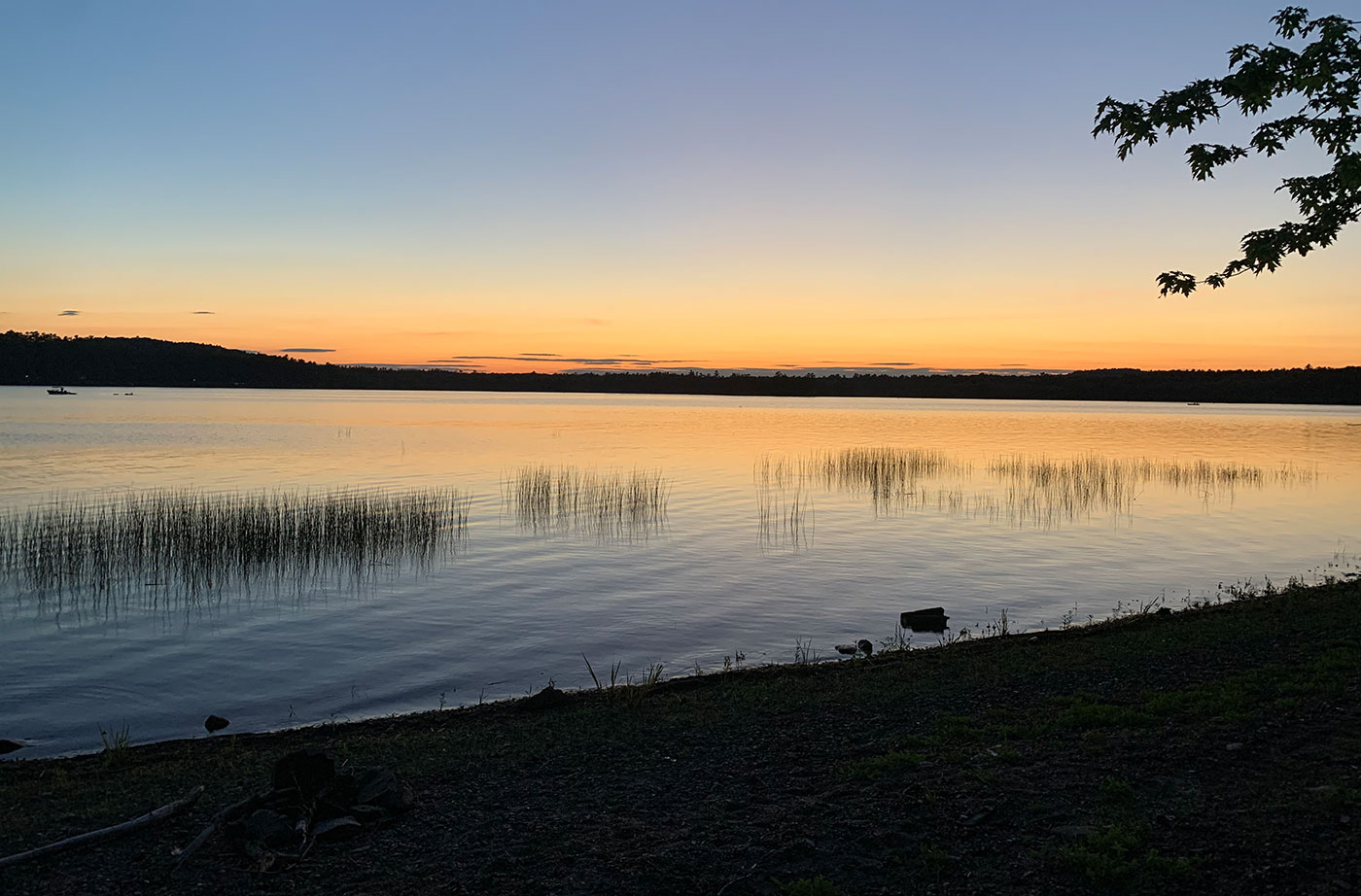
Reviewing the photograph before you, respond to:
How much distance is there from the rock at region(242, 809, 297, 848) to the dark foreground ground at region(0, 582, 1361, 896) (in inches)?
7.6

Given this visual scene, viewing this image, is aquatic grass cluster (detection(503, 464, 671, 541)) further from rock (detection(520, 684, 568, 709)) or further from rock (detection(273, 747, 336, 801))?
rock (detection(273, 747, 336, 801))

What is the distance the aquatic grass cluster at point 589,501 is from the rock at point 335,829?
Answer: 18713mm

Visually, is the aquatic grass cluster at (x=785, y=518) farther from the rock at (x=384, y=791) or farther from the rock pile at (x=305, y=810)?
the rock pile at (x=305, y=810)

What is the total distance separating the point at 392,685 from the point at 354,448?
135 feet

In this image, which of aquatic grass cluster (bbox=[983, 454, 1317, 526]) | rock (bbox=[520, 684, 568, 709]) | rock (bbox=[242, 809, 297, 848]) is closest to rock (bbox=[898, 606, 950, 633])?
rock (bbox=[520, 684, 568, 709])

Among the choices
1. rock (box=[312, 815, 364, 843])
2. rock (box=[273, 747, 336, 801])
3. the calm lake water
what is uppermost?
rock (box=[273, 747, 336, 801])

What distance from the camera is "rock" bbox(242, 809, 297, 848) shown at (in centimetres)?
661

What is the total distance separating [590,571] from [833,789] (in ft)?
46.6

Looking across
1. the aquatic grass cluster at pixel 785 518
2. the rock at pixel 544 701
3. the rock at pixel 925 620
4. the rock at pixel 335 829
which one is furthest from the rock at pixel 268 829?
the aquatic grass cluster at pixel 785 518

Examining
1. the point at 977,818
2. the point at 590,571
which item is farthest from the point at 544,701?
the point at 590,571

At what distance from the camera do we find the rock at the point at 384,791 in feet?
23.7

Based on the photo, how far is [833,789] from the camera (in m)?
7.38

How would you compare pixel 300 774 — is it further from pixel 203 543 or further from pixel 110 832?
pixel 203 543

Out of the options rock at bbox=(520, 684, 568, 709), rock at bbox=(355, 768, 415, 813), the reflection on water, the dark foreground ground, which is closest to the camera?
the dark foreground ground
